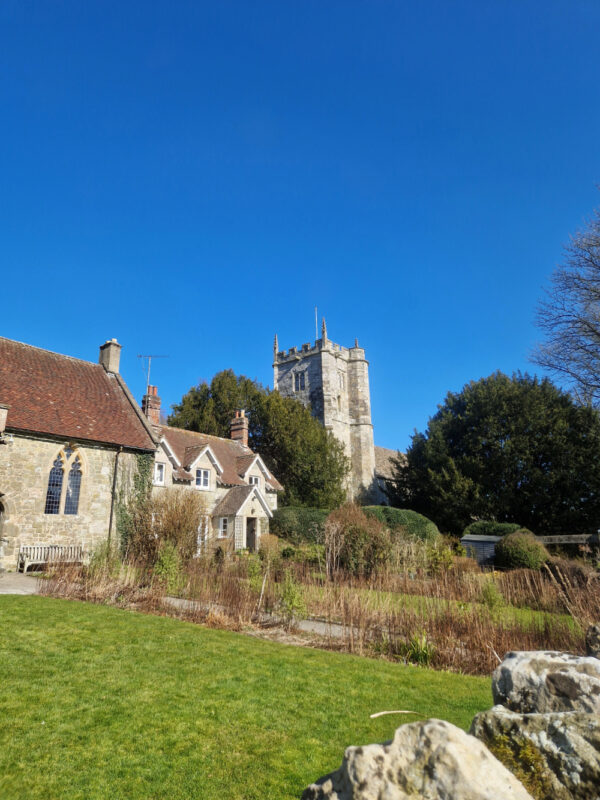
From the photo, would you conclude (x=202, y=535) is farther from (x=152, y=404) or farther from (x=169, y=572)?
(x=152, y=404)

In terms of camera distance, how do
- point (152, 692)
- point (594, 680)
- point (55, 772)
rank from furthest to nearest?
point (152, 692) → point (55, 772) → point (594, 680)

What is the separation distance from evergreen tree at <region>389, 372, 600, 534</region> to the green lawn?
27844 millimetres

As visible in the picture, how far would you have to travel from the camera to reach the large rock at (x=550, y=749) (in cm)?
184

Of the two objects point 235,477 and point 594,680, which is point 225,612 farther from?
point 235,477

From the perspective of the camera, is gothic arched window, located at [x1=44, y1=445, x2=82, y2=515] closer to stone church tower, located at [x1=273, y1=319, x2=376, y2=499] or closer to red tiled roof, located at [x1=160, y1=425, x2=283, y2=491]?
red tiled roof, located at [x1=160, y1=425, x2=283, y2=491]

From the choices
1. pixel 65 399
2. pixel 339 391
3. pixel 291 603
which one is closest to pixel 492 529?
pixel 291 603

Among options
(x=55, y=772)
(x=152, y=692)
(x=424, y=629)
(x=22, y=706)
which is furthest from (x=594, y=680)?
(x=424, y=629)

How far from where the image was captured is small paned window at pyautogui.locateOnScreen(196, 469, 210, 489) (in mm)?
29178

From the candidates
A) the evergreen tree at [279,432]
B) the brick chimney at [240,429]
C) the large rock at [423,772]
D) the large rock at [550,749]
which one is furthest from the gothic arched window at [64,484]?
the evergreen tree at [279,432]

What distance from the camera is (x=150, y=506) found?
18.6 metres

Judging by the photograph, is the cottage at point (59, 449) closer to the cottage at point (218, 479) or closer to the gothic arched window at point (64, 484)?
the gothic arched window at point (64, 484)

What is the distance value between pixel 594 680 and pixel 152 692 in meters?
5.21

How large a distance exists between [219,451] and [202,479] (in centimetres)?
414

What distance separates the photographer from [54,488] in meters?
19.4
